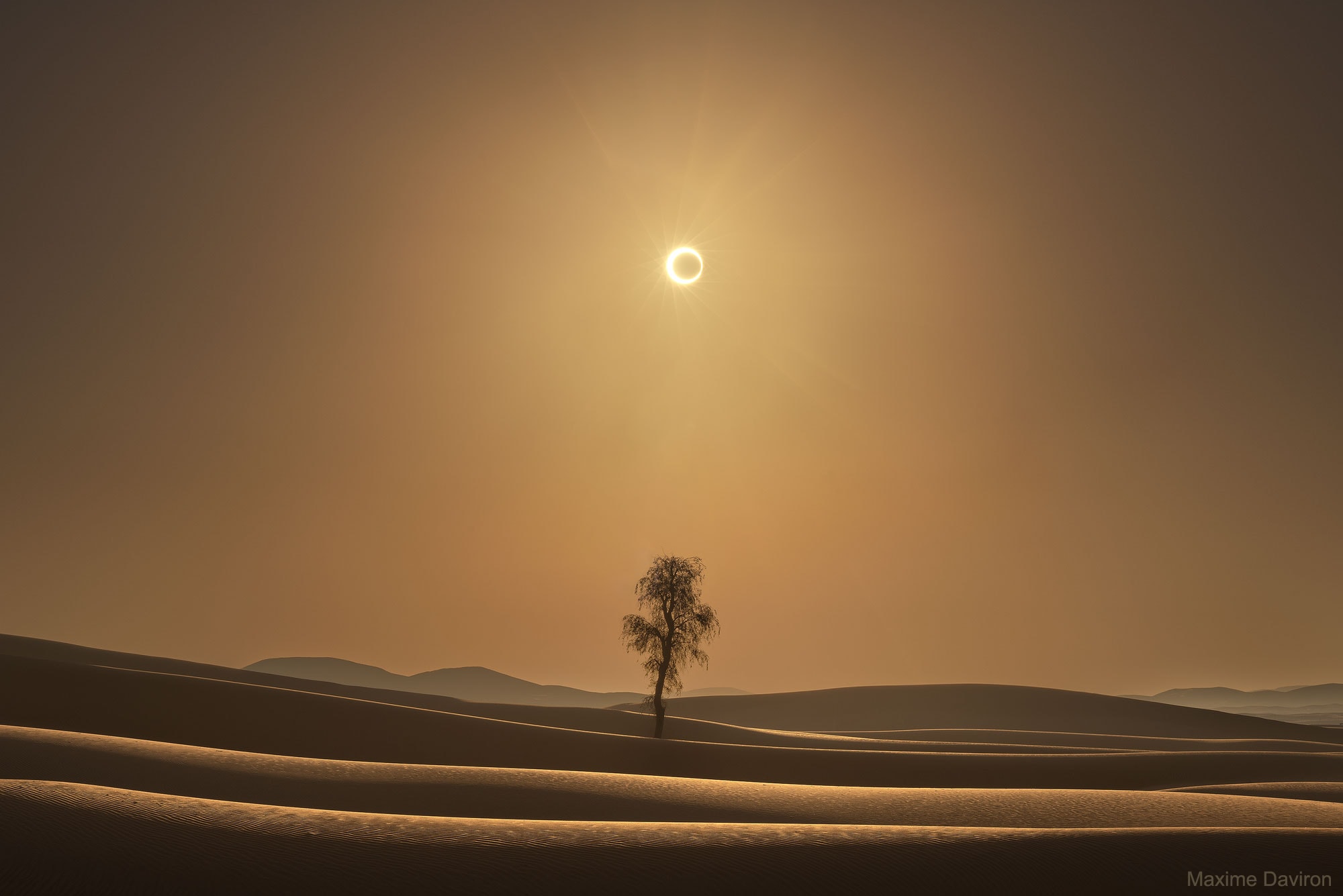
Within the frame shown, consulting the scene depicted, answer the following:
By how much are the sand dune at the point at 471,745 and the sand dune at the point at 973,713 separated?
5579 cm

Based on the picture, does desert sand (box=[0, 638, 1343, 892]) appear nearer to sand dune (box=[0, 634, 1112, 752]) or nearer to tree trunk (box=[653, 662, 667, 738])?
tree trunk (box=[653, 662, 667, 738])

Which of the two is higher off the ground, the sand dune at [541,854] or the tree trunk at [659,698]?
the tree trunk at [659,698]

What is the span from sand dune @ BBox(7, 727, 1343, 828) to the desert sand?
0.09m

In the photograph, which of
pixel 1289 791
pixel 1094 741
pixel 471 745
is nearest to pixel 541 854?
pixel 471 745

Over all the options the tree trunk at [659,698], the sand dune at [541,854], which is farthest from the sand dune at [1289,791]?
the tree trunk at [659,698]

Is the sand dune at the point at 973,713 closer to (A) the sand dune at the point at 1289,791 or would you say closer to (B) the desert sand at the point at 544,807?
(B) the desert sand at the point at 544,807

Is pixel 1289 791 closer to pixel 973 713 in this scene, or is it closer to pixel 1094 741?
pixel 1094 741

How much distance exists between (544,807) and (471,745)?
14.3 metres

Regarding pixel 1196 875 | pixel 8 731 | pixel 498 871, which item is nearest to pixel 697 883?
pixel 498 871

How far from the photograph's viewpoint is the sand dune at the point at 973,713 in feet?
271

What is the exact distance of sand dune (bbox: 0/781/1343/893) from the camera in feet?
26.5

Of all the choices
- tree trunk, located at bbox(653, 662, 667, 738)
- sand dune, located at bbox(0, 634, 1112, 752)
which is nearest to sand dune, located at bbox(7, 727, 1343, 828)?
tree trunk, located at bbox(653, 662, 667, 738)

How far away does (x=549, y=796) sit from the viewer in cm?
1744

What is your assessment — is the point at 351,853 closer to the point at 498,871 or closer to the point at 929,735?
the point at 498,871
